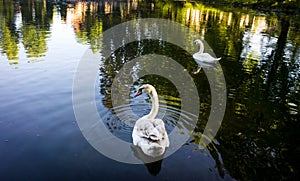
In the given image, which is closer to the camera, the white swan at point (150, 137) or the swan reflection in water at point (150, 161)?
the white swan at point (150, 137)

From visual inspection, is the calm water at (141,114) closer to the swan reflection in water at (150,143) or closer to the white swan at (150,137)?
the swan reflection in water at (150,143)

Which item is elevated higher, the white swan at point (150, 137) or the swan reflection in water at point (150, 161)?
the white swan at point (150, 137)

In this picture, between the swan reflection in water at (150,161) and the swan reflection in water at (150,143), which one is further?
the swan reflection in water at (150,161)

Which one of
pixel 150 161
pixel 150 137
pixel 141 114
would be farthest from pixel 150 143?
pixel 141 114

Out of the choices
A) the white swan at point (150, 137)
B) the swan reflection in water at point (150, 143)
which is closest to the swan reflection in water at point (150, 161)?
the swan reflection in water at point (150, 143)

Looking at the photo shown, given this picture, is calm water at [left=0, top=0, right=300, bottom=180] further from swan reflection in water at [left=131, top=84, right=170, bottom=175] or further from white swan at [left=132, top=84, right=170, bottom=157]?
white swan at [left=132, top=84, right=170, bottom=157]

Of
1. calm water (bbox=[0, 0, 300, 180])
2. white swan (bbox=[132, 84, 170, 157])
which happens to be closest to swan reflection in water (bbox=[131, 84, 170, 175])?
white swan (bbox=[132, 84, 170, 157])

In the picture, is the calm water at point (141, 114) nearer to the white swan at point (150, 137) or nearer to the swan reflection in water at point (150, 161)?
the swan reflection in water at point (150, 161)

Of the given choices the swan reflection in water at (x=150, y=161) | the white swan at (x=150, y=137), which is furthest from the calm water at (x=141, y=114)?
the white swan at (x=150, y=137)

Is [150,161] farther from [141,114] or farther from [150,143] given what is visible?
[141,114]

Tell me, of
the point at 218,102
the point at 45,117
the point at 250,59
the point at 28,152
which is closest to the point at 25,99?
the point at 45,117

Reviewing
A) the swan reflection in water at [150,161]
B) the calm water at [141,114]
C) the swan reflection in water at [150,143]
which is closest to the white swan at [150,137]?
the swan reflection in water at [150,143]

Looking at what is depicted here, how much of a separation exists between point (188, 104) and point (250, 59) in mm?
10803

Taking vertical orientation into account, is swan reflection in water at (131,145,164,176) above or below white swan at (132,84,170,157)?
below
